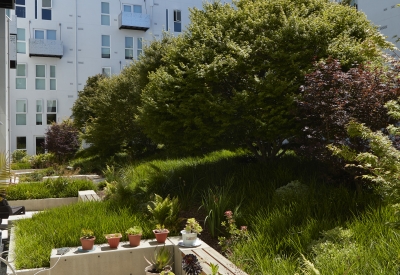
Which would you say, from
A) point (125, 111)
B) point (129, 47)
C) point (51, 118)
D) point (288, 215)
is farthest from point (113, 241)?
point (129, 47)

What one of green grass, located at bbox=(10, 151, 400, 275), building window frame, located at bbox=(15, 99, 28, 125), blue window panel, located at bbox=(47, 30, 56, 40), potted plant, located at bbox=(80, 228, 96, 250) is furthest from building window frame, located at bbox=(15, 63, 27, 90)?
potted plant, located at bbox=(80, 228, 96, 250)

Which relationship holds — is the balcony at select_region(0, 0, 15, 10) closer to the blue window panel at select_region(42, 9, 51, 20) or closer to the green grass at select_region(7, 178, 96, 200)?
the green grass at select_region(7, 178, 96, 200)

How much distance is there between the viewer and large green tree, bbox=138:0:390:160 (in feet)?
29.0

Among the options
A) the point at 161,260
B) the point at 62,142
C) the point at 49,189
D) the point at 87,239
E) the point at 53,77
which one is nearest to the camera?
the point at 161,260

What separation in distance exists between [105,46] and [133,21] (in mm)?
2742

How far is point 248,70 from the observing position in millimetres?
9242

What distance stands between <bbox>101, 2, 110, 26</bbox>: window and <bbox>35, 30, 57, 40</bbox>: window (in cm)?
353

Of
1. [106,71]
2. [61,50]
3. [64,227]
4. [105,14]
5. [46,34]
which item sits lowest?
[64,227]

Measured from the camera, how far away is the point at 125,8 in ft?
104

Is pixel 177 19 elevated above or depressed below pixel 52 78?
above

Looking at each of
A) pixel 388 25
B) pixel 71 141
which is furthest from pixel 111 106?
pixel 388 25

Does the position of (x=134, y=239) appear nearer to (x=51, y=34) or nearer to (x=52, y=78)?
(x=52, y=78)

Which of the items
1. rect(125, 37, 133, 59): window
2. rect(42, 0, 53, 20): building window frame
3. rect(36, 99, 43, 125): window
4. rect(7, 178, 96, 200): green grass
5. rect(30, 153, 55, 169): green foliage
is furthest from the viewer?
rect(125, 37, 133, 59): window

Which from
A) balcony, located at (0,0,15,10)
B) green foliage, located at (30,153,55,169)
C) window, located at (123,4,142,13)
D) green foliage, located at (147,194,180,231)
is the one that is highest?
window, located at (123,4,142,13)
